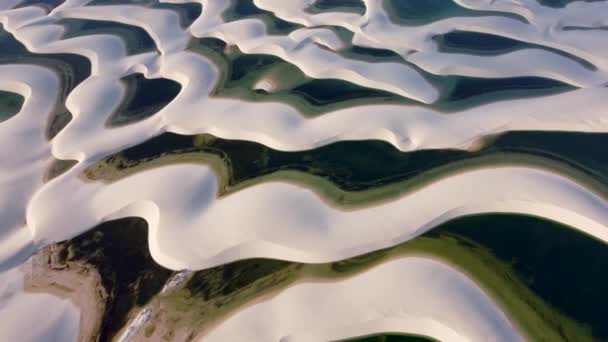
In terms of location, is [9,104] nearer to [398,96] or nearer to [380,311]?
[398,96]

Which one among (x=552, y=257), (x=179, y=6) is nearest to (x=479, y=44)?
(x=552, y=257)

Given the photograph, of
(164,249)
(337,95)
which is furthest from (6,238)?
(337,95)

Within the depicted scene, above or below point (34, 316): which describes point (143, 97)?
above

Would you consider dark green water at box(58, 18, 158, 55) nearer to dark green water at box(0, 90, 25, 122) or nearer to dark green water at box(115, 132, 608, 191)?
dark green water at box(0, 90, 25, 122)

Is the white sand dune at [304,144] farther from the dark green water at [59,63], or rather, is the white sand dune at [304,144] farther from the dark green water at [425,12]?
the dark green water at [425,12]

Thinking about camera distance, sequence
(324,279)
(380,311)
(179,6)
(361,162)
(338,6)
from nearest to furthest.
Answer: (380,311) → (324,279) → (361,162) → (338,6) → (179,6)

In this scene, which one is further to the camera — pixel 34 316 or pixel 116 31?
pixel 116 31

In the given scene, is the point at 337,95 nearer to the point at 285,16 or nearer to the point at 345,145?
the point at 345,145
